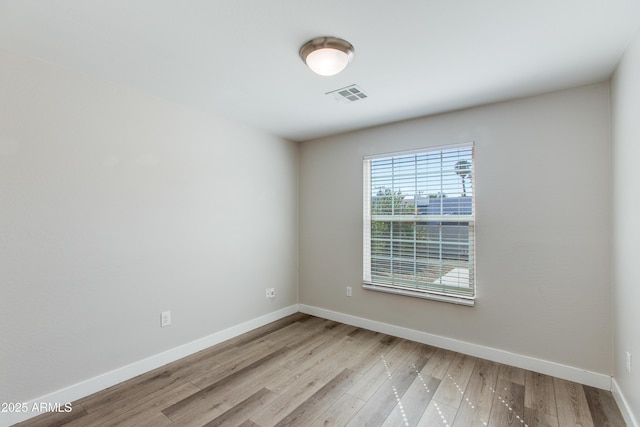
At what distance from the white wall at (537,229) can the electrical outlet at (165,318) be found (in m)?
2.31

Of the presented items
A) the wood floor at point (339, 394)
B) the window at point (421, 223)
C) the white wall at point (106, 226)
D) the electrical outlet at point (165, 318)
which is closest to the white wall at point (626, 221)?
the wood floor at point (339, 394)

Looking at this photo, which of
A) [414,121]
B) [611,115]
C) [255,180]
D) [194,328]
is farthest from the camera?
[255,180]

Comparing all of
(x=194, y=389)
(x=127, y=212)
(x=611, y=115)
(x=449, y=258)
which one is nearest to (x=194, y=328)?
(x=194, y=389)

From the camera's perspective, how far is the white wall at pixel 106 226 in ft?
6.55

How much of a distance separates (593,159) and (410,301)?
79.6 inches

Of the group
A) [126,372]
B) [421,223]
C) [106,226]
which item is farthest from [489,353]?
[106,226]

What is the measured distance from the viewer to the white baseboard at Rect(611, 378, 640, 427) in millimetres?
1832

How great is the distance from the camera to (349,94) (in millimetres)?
2637

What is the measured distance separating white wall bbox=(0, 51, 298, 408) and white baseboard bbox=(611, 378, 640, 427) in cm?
322

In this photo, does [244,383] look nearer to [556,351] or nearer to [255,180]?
[255,180]

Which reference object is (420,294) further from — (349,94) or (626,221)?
(349,94)

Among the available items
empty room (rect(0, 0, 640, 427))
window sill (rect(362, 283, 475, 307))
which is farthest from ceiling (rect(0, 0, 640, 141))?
window sill (rect(362, 283, 475, 307))

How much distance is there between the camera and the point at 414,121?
3270 mm

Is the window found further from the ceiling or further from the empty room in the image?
the ceiling
